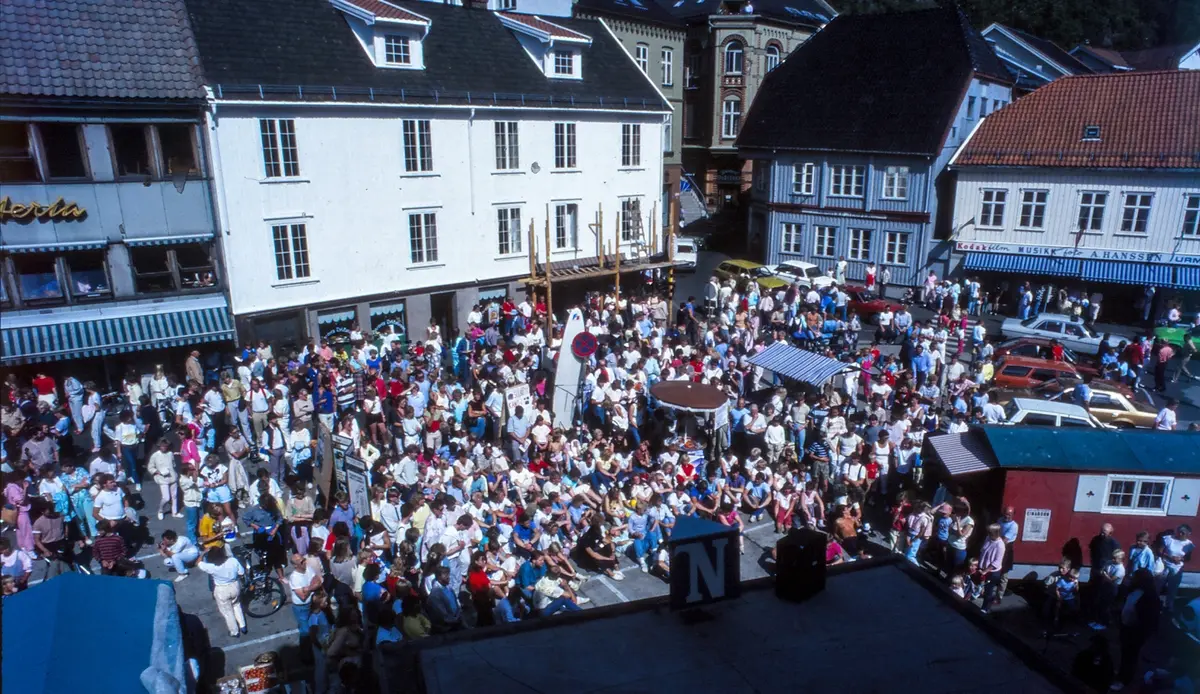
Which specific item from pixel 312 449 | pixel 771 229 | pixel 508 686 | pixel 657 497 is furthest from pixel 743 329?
pixel 508 686

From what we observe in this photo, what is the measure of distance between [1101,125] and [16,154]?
36.1 meters

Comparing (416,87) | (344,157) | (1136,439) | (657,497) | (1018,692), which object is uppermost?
(416,87)

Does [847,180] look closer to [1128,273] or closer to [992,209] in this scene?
[992,209]

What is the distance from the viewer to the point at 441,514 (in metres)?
12.6

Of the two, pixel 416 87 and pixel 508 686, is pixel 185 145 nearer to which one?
pixel 416 87

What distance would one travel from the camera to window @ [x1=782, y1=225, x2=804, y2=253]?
37875 millimetres

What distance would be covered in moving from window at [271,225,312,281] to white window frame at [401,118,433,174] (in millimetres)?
4087

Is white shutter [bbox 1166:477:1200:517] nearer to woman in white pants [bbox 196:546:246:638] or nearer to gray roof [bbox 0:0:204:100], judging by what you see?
woman in white pants [bbox 196:546:246:638]

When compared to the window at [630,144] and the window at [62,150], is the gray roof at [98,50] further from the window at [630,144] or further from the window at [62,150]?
the window at [630,144]

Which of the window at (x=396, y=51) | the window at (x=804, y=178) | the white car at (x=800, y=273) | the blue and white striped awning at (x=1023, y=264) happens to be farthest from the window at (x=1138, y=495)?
the window at (x=804, y=178)

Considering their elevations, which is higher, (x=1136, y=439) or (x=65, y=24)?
(x=65, y=24)

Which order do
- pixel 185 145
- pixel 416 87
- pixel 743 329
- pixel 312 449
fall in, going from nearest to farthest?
1. pixel 312 449
2. pixel 185 145
3. pixel 743 329
4. pixel 416 87

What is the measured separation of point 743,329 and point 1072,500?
11424 millimetres

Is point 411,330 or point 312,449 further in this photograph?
point 411,330
